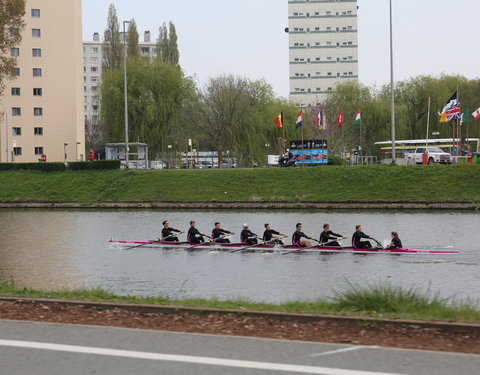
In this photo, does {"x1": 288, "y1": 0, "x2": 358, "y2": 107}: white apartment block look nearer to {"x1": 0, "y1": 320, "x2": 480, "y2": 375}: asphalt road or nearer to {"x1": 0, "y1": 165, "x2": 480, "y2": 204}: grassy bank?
{"x1": 0, "y1": 165, "x2": 480, "y2": 204}: grassy bank

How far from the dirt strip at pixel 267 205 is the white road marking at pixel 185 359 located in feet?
138

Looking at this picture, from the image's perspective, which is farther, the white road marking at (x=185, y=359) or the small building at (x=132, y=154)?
the small building at (x=132, y=154)

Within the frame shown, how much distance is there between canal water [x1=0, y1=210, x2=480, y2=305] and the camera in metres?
20.8

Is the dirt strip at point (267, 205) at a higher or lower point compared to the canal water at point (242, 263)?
higher

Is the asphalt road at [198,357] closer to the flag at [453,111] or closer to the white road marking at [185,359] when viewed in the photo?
the white road marking at [185,359]

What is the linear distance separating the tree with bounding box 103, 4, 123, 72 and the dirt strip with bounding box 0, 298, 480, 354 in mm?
105648

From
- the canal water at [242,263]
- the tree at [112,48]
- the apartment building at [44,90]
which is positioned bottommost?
the canal water at [242,263]

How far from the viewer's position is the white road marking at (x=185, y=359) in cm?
790

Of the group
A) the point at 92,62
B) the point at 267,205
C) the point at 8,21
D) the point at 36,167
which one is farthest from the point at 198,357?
the point at 92,62

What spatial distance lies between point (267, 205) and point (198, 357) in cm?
4433

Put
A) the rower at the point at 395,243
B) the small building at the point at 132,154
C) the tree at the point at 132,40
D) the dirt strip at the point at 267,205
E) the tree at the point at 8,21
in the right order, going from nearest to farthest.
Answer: the rower at the point at 395,243, the dirt strip at the point at 267,205, the tree at the point at 8,21, the small building at the point at 132,154, the tree at the point at 132,40

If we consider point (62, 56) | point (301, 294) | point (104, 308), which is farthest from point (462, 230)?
point (62, 56)

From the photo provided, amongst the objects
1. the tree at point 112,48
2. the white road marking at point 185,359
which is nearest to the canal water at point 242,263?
the white road marking at point 185,359

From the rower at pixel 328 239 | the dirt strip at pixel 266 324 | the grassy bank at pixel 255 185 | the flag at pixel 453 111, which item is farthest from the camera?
the flag at pixel 453 111
